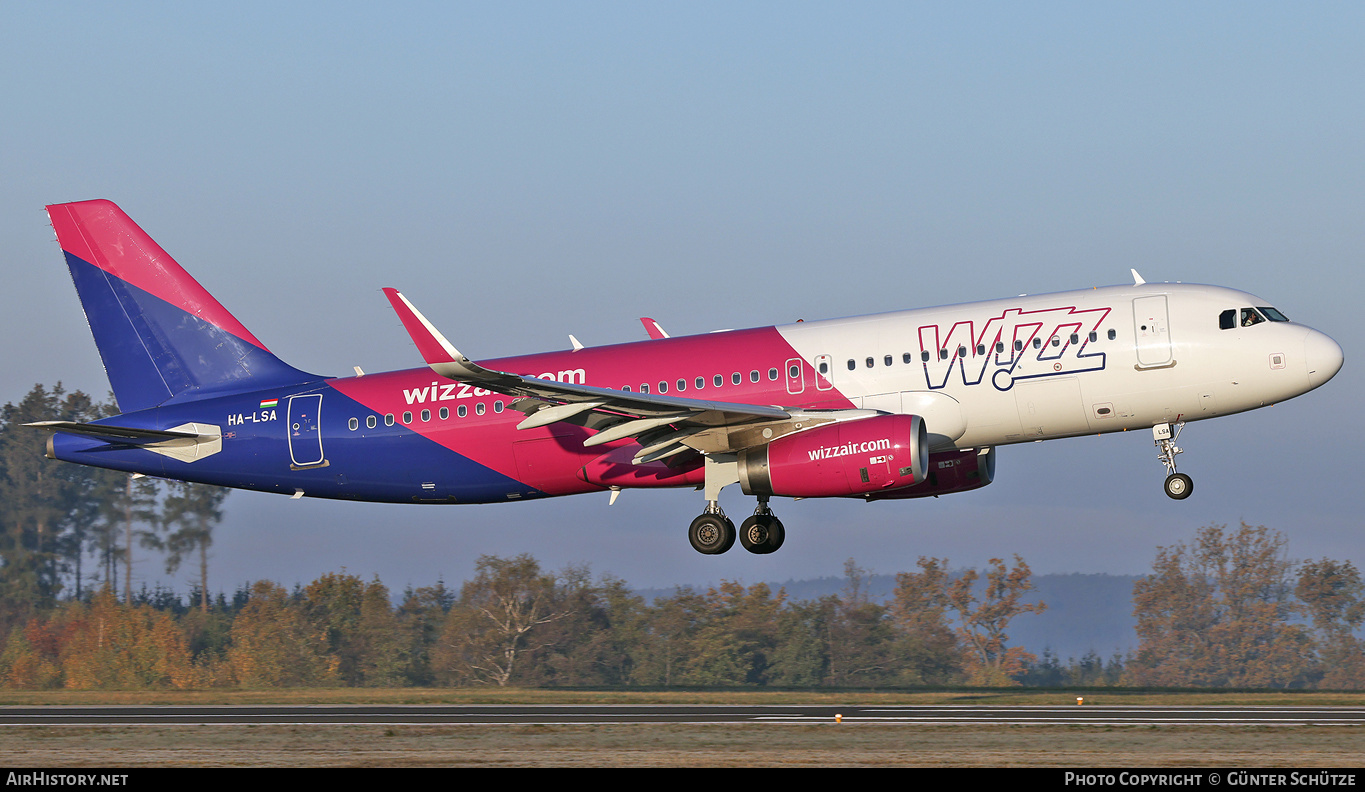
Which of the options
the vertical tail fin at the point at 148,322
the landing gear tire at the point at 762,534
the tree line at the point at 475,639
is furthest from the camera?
the tree line at the point at 475,639

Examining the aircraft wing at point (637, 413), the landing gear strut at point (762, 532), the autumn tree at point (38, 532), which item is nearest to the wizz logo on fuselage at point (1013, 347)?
the aircraft wing at point (637, 413)

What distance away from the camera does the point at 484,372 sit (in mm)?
25484

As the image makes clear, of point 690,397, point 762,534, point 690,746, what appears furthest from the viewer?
point 762,534

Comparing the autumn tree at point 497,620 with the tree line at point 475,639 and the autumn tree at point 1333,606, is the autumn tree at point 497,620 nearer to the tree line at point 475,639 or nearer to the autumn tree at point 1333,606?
the tree line at point 475,639

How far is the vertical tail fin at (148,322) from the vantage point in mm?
34688

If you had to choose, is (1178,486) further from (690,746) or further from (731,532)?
(690,746)

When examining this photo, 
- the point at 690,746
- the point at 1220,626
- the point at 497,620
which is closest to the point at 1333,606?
the point at 1220,626

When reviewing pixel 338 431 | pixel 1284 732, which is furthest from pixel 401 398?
pixel 1284 732

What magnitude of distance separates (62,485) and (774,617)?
31.4 meters

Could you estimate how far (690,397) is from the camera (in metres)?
30.2

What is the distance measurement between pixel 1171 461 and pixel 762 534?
30.0ft

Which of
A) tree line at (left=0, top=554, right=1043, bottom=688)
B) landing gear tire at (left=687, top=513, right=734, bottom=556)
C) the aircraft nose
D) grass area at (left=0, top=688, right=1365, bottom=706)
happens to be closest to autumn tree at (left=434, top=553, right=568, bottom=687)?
tree line at (left=0, top=554, right=1043, bottom=688)

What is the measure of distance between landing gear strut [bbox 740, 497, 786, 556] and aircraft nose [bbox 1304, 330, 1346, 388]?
11.8 metres
